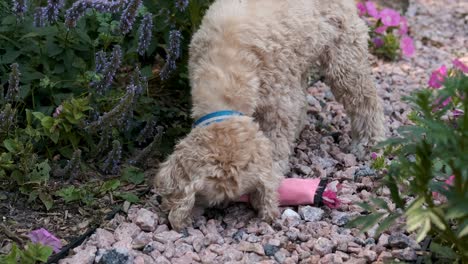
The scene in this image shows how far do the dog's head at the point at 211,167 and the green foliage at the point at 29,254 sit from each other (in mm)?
689

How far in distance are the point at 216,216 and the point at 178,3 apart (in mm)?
1369

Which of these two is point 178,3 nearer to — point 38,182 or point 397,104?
point 38,182

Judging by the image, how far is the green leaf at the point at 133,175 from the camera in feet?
13.8

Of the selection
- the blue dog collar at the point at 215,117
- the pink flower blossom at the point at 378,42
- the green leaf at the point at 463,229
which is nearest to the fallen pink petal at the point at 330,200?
the blue dog collar at the point at 215,117

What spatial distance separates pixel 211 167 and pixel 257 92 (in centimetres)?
70

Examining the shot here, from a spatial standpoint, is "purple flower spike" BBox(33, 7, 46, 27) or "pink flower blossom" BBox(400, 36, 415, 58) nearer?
"purple flower spike" BBox(33, 7, 46, 27)

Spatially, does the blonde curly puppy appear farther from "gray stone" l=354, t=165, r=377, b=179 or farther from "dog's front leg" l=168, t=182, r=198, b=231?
"gray stone" l=354, t=165, r=377, b=179

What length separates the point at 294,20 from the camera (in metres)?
4.30

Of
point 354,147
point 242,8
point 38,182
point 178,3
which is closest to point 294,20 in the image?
point 242,8

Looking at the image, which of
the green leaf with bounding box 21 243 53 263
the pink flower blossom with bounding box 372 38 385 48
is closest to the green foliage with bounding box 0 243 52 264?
the green leaf with bounding box 21 243 53 263

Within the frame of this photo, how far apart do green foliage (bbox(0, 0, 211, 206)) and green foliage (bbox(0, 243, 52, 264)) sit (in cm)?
60

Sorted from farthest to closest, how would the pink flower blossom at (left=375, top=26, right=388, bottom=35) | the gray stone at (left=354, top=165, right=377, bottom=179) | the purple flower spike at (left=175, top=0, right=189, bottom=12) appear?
1. the pink flower blossom at (left=375, top=26, right=388, bottom=35)
2. the gray stone at (left=354, top=165, right=377, bottom=179)
3. the purple flower spike at (left=175, top=0, right=189, bottom=12)

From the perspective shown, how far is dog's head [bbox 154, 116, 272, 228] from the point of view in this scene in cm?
359

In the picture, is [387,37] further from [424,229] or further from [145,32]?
[424,229]
